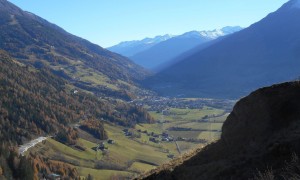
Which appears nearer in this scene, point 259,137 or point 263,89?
point 259,137

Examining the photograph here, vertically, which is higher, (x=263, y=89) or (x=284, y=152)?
(x=263, y=89)

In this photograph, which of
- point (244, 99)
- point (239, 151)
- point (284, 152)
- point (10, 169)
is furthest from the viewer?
point (10, 169)

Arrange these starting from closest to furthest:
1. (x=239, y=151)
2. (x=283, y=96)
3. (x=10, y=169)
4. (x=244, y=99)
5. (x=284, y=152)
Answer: (x=284, y=152)
(x=239, y=151)
(x=283, y=96)
(x=244, y=99)
(x=10, y=169)

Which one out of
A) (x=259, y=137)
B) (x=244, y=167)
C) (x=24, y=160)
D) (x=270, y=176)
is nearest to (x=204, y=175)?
(x=244, y=167)

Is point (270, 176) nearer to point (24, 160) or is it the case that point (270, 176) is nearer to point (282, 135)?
point (282, 135)

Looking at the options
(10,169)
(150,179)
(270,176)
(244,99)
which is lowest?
(10,169)

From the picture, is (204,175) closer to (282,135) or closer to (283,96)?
(282,135)
